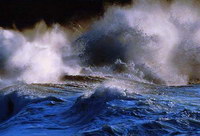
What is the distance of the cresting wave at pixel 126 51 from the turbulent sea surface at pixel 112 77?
0.03 metres

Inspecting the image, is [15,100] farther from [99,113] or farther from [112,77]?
[112,77]

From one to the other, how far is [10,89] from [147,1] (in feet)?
28.0

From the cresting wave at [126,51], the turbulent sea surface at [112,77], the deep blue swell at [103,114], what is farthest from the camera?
the cresting wave at [126,51]

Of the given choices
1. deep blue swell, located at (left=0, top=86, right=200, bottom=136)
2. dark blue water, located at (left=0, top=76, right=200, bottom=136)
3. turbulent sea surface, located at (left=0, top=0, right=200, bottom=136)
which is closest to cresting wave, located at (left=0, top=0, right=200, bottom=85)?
turbulent sea surface, located at (left=0, top=0, right=200, bottom=136)

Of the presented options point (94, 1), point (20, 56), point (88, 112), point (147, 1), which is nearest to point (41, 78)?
point (20, 56)

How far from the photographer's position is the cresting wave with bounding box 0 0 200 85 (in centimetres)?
1350

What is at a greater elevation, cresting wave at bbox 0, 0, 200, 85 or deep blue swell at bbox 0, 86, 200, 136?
cresting wave at bbox 0, 0, 200, 85

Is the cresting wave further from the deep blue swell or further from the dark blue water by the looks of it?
the deep blue swell

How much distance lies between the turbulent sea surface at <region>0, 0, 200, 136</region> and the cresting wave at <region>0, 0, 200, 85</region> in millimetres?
29

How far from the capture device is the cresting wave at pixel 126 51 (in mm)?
13500

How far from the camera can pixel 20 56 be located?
46.3ft

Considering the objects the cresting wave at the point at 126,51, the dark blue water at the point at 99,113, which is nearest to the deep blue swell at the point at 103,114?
the dark blue water at the point at 99,113

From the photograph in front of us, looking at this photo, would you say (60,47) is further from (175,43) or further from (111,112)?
(111,112)

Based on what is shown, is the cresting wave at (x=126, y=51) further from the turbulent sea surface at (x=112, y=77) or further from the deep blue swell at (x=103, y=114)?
the deep blue swell at (x=103, y=114)
